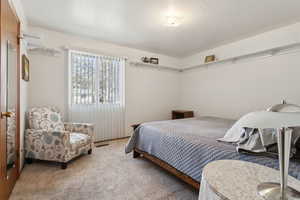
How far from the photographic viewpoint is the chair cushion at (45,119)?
2.41 metres

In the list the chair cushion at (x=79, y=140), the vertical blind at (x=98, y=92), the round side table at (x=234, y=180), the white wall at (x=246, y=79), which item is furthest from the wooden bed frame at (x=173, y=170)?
the white wall at (x=246, y=79)

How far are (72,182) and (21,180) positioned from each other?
2.11 feet

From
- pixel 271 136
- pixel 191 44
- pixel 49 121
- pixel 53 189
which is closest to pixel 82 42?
pixel 49 121

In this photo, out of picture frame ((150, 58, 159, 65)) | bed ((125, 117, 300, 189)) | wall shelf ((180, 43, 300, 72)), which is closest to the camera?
bed ((125, 117, 300, 189))

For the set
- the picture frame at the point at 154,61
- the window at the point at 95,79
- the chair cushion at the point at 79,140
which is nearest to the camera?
the chair cushion at the point at 79,140

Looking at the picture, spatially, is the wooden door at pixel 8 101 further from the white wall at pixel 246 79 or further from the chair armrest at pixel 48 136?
the white wall at pixel 246 79

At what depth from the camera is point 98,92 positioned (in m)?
3.49

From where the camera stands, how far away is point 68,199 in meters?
1.56

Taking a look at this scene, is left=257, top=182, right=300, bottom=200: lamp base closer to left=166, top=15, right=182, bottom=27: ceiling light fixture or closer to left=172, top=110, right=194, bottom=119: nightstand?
left=166, top=15, right=182, bottom=27: ceiling light fixture

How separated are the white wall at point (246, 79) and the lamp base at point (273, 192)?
275cm

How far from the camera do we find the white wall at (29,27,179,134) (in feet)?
9.51

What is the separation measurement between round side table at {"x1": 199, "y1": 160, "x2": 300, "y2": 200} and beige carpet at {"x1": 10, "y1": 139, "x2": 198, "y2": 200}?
93 centimetres

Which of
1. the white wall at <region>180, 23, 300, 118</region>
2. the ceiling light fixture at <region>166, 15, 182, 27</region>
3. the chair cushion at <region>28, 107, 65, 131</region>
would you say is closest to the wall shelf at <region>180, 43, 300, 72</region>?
the white wall at <region>180, 23, 300, 118</region>

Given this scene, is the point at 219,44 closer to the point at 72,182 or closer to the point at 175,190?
the point at 175,190
